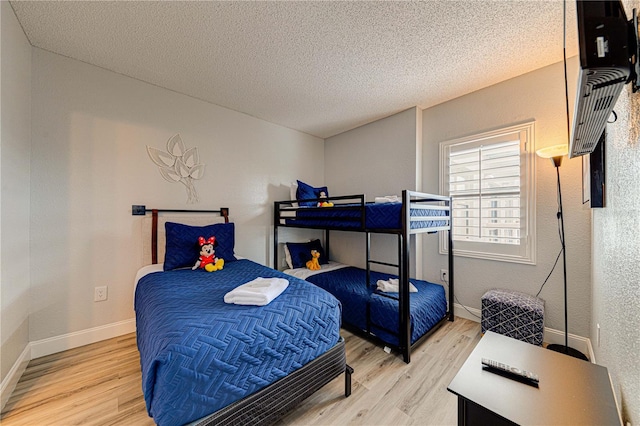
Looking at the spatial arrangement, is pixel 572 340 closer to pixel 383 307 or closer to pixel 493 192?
pixel 493 192

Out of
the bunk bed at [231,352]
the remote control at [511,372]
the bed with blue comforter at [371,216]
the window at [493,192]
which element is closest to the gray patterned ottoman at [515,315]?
the window at [493,192]

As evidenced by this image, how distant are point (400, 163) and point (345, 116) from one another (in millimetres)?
948

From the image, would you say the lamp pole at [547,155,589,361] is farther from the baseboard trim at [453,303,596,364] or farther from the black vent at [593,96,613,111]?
the black vent at [593,96,613,111]

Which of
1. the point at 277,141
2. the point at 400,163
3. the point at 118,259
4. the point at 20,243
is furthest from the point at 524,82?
the point at 20,243

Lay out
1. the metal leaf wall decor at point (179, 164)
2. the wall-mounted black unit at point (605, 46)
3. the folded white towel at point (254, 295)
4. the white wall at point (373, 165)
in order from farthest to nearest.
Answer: the white wall at point (373, 165), the metal leaf wall decor at point (179, 164), the folded white towel at point (254, 295), the wall-mounted black unit at point (605, 46)

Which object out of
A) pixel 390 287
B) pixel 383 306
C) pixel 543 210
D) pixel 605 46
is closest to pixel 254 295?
pixel 383 306

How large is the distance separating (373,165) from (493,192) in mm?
1423

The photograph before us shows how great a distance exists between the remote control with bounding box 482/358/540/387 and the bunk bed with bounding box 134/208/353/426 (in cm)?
81

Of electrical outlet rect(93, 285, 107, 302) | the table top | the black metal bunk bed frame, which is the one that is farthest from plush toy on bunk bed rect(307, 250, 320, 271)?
the table top

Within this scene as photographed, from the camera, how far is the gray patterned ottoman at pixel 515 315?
6.27ft

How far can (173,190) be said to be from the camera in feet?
8.39

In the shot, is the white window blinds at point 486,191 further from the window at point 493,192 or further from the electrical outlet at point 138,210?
the electrical outlet at point 138,210

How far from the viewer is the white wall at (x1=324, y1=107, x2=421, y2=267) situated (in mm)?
2906

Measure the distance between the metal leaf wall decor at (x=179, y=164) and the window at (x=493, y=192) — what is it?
2790mm
